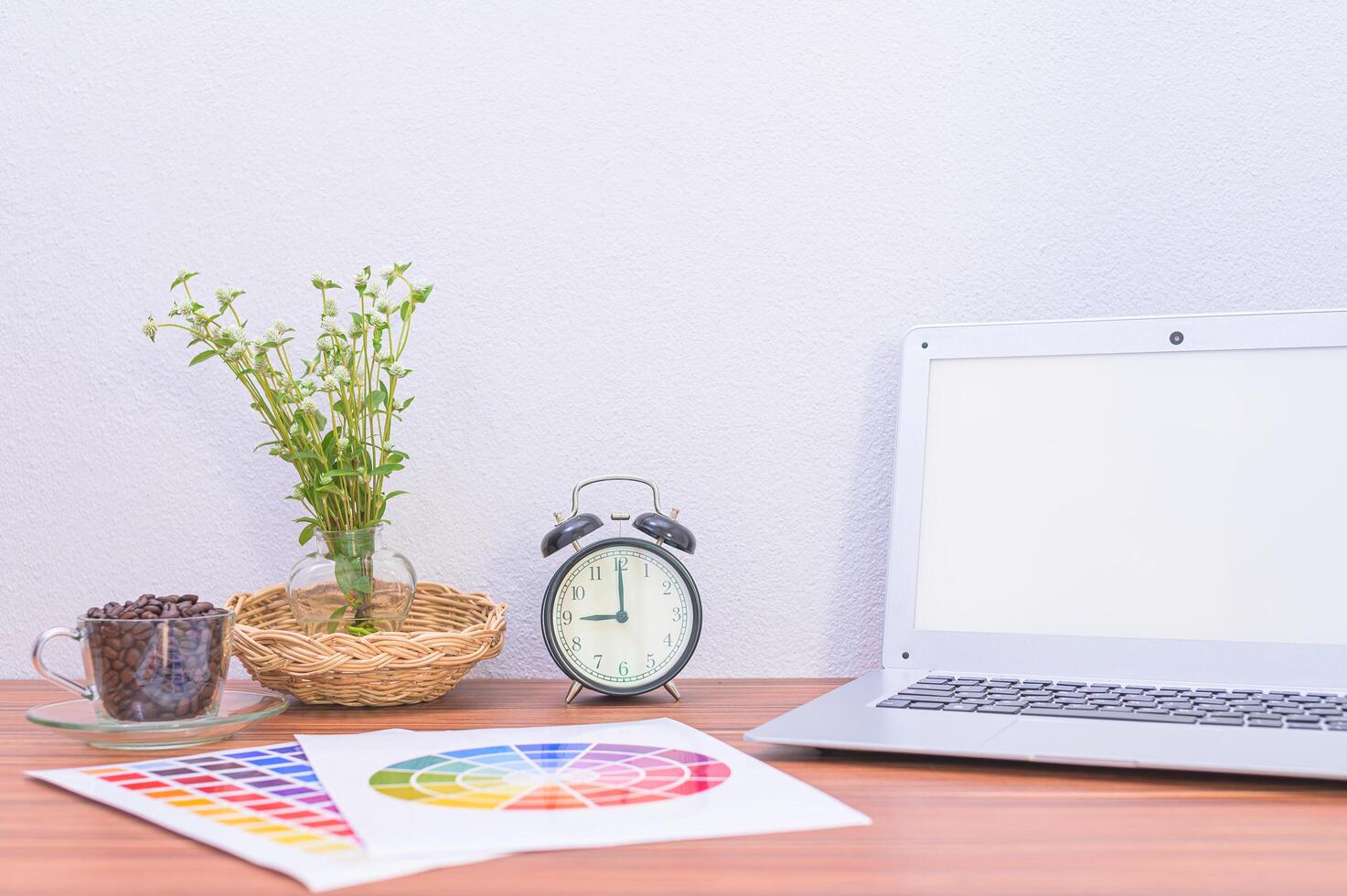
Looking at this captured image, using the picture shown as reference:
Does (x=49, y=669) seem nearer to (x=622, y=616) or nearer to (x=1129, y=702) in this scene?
(x=622, y=616)

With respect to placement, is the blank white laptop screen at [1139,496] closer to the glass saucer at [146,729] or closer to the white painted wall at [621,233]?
the white painted wall at [621,233]

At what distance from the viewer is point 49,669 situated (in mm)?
764

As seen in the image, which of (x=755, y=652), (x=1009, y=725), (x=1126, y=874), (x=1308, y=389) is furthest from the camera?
(x=755, y=652)

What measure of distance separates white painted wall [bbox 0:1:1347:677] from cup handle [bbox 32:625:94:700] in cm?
28

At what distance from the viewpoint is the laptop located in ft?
2.74

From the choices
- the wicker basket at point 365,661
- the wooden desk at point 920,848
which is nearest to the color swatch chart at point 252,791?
the wooden desk at point 920,848

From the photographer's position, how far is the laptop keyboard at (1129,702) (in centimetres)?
70

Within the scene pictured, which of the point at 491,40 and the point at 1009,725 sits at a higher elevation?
the point at 491,40

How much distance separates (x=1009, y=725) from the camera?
2.29 ft

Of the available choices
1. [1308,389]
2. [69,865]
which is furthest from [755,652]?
[69,865]

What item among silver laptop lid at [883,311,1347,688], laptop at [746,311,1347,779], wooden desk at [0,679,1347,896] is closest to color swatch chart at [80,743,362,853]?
wooden desk at [0,679,1347,896]

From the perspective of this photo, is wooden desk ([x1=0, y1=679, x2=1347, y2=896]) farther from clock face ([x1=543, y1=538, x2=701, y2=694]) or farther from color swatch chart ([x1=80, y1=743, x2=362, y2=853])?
clock face ([x1=543, y1=538, x2=701, y2=694])

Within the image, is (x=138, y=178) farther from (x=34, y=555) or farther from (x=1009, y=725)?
(x=1009, y=725)

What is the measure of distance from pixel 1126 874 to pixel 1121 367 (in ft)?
1.81
